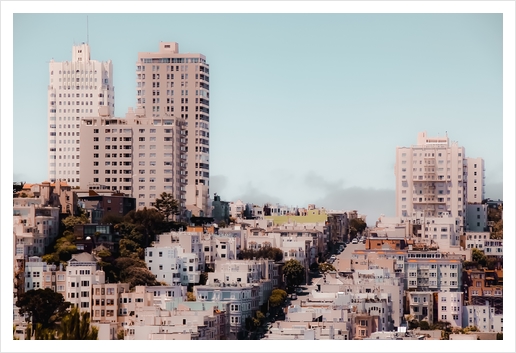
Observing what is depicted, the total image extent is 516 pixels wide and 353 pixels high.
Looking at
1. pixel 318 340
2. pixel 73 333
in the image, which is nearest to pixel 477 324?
pixel 318 340

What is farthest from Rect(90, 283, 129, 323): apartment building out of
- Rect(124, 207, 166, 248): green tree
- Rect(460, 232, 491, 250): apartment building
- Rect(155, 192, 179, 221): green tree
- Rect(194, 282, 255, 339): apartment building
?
Rect(460, 232, 491, 250): apartment building

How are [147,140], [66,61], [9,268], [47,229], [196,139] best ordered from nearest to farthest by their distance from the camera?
[9,268] < [47,229] < [147,140] < [196,139] < [66,61]

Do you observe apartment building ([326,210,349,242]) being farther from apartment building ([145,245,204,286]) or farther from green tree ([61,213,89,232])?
green tree ([61,213,89,232])

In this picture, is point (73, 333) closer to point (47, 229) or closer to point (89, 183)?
point (47, 229)

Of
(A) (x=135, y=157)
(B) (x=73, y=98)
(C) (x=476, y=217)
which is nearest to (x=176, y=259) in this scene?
(A) (x=135, y=157)

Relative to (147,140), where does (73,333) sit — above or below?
below

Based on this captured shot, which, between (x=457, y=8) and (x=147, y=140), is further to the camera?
(x=147, y=140)
